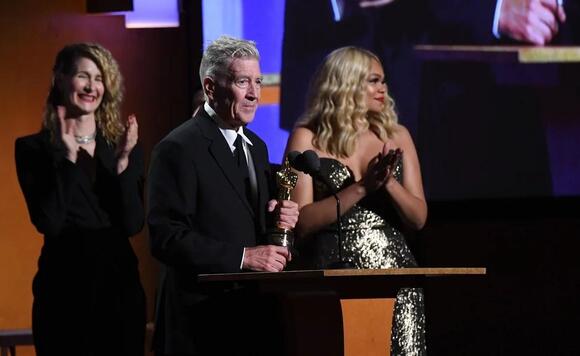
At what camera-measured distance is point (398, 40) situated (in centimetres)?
600

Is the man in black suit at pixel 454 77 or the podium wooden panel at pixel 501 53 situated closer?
the man in black suit at pixel 454 77

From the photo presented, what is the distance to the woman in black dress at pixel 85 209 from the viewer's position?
11.2ft

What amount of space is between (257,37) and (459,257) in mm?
1642

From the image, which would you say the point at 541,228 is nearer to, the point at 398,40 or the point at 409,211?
the point at 398,40

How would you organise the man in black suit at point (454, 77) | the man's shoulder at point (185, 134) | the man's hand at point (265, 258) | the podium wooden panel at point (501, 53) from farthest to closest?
the podium wooden panel at point (501, 53)
the man in black suit at point (454, 77)
the man's shoulder at point (185, 134)
the man's hand at point (265, 258)

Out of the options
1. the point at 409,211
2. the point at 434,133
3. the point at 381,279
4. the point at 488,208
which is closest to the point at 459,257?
the point at 488,208

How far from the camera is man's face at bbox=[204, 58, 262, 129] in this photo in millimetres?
3447

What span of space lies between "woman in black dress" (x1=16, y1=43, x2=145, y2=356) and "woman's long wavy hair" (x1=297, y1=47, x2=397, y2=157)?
3.27 feet

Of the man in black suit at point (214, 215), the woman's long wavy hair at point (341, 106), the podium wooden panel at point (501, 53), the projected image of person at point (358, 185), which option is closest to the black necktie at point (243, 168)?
the man in black suit at point (214, 215)

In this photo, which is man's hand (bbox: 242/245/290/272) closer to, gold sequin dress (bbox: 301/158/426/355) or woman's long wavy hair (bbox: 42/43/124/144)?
woman's long wavy hair (bbox: 42/43/124/144)

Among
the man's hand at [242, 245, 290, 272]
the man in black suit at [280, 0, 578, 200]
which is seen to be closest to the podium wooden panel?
the man in black suit at [280, 0, 578, 200]

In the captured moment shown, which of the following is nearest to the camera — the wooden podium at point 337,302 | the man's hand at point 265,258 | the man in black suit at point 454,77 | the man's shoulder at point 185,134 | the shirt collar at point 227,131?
the wooden podium at point 337,302

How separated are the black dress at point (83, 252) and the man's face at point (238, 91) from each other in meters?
0.35

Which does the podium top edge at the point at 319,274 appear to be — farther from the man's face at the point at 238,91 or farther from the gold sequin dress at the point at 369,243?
the gold sequin dress at the point at 369,243
